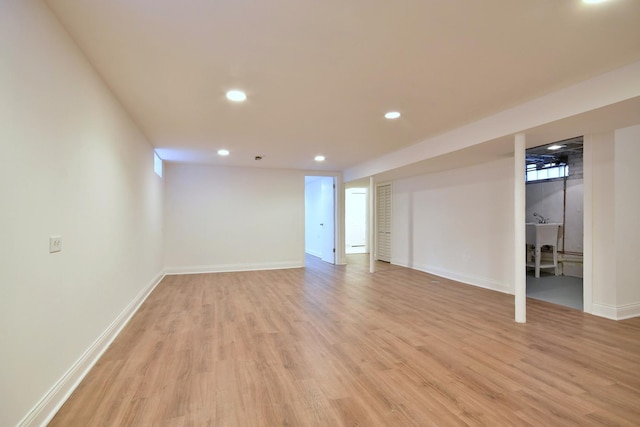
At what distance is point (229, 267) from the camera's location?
689 cm

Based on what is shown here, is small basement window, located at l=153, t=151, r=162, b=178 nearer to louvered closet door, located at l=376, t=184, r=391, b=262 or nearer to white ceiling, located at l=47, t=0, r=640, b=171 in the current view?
white ceiling, located at l=47, t=0, r=640, b=171

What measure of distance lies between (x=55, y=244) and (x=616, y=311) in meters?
5.28

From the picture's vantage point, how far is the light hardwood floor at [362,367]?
5.96 ft

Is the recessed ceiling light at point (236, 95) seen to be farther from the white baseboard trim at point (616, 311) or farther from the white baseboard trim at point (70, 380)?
the white baseboard trim at point (616, 311)

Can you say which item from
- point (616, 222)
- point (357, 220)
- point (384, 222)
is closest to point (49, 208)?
point (616, 222)

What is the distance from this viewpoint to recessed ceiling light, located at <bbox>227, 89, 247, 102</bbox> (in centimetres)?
289

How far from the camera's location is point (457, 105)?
3213 millimetres

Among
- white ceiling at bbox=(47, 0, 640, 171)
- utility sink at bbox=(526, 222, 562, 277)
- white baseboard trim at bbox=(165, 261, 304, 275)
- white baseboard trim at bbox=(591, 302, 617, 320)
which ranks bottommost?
white baseboard trim at bbox=(165, 261, 304, 275)

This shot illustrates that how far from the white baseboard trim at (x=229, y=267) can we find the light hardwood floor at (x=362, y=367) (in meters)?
A: 2.41

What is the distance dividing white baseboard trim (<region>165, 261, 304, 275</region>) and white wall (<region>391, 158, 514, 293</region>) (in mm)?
2735

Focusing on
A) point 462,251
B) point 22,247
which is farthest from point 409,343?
point 462,251

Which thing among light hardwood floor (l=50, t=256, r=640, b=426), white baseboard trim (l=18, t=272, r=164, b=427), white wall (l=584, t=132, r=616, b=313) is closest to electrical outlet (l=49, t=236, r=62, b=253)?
white baseboard trim (l=18, t=272, r=164, b=427)

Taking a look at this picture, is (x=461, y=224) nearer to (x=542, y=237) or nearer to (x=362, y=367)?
(x=542, y=237)

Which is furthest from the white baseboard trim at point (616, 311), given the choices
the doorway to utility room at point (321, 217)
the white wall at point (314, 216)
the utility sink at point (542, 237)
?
the white wall at point (314, 216)
